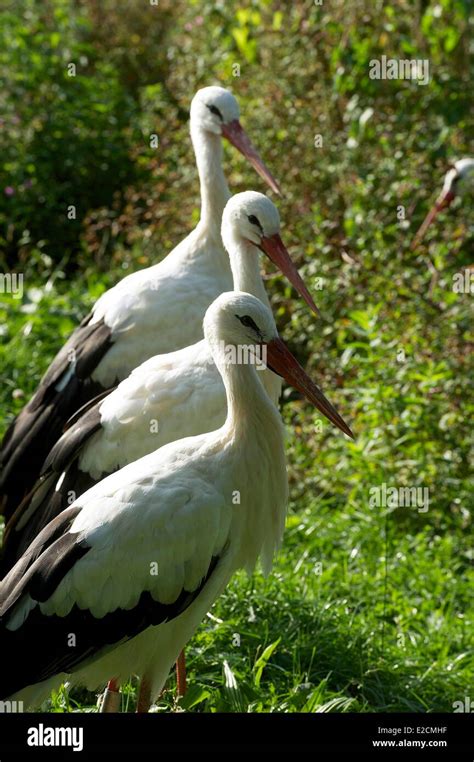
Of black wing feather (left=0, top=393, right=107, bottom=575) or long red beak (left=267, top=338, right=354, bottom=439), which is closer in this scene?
long red beak (left=267, top=338, right=354, bottom=439)

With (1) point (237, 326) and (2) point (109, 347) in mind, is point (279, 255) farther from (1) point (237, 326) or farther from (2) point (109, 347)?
(1) point (237, 326)

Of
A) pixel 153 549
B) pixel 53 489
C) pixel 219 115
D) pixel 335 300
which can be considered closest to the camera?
pixel 153 549

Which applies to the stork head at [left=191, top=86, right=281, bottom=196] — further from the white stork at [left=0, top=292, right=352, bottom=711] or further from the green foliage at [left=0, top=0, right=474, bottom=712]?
the white stork at [left=0, top=292, right=352, bottom=711]

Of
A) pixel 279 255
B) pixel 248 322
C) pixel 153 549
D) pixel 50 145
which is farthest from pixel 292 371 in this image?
pixel 50 145

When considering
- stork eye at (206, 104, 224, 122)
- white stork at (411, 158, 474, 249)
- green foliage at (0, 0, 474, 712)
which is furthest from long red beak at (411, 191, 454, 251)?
stork eye at (206, 104, 224, 122)

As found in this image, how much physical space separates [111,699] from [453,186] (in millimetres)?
3936

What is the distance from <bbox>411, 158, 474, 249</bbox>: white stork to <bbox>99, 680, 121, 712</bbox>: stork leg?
360cm

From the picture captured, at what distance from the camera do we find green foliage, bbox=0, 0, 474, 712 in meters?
4.38

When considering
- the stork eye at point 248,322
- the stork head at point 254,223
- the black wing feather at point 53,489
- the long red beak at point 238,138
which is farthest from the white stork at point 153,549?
the long red beak at point 238,138

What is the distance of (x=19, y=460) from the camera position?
4.76 metres

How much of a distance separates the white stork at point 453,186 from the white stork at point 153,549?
3.21 meters

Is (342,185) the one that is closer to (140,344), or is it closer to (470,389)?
(470,389)

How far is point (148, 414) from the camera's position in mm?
4094
